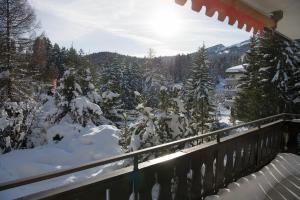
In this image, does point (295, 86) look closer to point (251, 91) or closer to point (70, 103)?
point (251, 91)

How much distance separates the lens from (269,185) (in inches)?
219

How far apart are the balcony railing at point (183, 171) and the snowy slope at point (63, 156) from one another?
5084mm

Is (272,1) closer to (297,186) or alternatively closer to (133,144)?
(297,186)

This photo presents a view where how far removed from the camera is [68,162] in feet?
37.1

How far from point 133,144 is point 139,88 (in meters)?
46.8

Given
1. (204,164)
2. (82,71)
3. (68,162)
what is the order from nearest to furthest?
1. (204,164)
2. (68,162)
3. (82,71)

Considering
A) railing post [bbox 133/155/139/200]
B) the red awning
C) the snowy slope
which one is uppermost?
the red awning

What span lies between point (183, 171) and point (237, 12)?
228 cm

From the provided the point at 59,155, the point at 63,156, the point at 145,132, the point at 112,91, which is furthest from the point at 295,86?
the point at 59,155

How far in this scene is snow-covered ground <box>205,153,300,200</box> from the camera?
193 inches

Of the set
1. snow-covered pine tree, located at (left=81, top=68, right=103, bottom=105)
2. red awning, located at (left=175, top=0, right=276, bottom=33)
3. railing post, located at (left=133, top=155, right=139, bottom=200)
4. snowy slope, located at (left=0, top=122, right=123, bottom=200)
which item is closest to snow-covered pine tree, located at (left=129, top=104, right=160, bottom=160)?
snowy slope, located at (left=0, top=122, right=123, bottom=200)

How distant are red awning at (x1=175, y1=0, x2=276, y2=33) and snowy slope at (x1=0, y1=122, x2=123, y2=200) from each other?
698 cm

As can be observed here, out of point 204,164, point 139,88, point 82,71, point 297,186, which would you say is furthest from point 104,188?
point 139,88

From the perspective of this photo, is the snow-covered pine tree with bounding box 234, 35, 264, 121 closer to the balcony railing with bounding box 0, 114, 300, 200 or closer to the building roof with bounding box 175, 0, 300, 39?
the balcony railing with bounding box 0, 114, 300, 200
